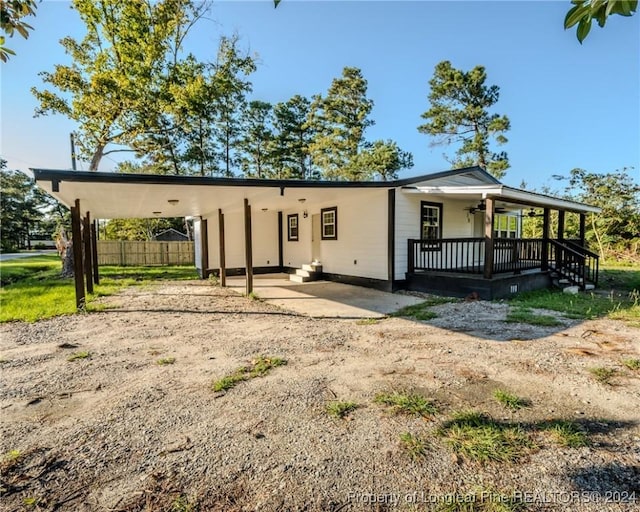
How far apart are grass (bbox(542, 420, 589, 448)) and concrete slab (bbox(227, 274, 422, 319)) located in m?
3.80

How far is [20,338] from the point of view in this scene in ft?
16.0

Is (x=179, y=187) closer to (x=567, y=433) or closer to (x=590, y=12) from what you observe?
(x=590, y=12)

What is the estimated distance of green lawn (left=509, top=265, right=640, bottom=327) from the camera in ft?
19.7

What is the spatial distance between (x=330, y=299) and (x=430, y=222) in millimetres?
3994

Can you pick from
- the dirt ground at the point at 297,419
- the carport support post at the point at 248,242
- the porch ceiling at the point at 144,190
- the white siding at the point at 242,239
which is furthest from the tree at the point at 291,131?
the dirt ground at the point at 297,419

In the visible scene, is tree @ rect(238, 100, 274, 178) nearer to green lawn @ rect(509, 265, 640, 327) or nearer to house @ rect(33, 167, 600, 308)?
house @ rect(33, 167, 600, 308)

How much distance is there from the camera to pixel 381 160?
2116 centimetres

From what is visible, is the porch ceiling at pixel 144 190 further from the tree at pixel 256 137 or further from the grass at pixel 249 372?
the tree at pixel 256 137

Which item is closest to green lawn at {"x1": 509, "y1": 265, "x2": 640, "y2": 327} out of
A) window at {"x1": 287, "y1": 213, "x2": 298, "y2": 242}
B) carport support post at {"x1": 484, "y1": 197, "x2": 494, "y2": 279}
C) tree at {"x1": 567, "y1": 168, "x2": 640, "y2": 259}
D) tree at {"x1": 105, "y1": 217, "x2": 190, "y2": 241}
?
carport support post at {"x1": 484, "y1": 197, "x2": 494, "y2": 279}

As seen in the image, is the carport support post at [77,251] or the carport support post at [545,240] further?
the carport support post at [545,240]

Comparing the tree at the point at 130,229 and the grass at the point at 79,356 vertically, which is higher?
the tree at the point at 130,229

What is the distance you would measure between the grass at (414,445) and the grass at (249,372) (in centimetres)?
163

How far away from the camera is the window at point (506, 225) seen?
1196 centimetres

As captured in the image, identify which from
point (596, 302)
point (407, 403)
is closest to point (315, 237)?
point (596, 302)
